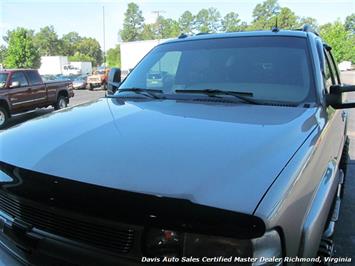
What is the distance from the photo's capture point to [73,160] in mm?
1714

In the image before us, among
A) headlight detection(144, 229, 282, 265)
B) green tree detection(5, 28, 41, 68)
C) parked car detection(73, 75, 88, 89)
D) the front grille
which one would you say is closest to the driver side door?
the front grille

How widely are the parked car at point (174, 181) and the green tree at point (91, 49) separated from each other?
12738 cm

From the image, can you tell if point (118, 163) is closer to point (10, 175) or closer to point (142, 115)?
point (10, 175)

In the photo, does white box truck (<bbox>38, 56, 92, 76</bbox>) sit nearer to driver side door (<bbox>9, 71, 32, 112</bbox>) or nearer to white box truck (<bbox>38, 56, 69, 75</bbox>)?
white box truck (<bbox>38, 56, 69, 75</bbox>)

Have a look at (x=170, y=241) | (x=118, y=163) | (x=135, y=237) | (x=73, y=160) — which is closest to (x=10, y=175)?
(x=73, y=160)

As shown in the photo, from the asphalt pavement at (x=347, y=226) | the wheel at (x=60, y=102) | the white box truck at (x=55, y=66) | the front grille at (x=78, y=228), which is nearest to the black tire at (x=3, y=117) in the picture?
the wheel at (x=60, y=102)

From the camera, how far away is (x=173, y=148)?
1806mm

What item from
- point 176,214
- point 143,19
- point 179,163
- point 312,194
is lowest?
point 312,194

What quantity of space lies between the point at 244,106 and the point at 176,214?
1.39 meters

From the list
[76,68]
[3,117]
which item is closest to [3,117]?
[3,117]

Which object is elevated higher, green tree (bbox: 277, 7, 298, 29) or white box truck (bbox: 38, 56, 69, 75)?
green tree (bbox: 277, 7, 298, 29)

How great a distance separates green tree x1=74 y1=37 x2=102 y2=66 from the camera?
417 ft

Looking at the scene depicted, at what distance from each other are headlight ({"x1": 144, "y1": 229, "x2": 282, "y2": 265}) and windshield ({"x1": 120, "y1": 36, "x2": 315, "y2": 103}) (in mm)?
1521

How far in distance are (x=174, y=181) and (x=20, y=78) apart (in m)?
13.6
